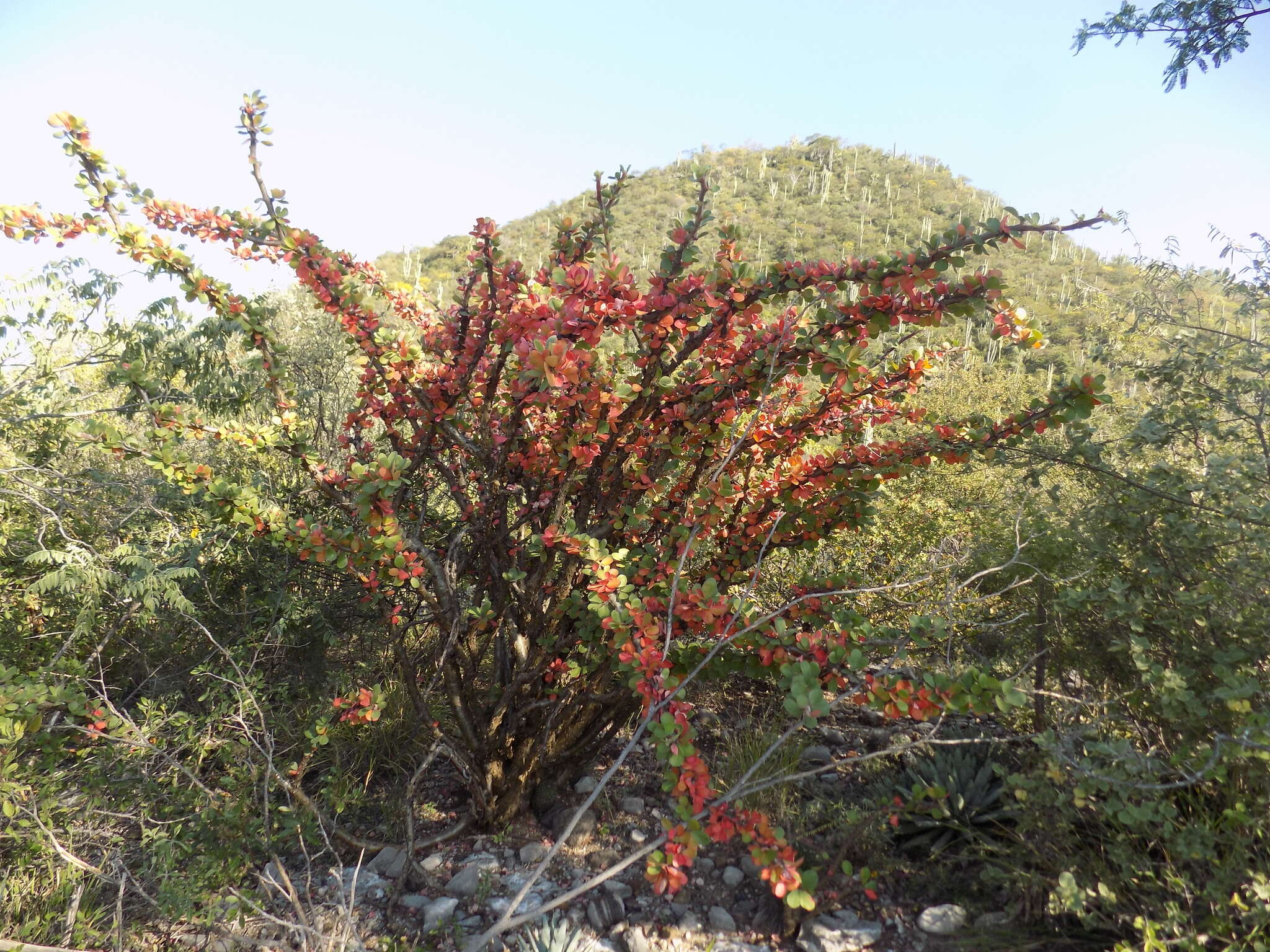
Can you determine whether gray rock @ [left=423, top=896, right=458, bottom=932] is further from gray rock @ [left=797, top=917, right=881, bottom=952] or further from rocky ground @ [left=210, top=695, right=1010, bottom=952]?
gray rock @ [left=797, top=917, right=881, bottom=952]

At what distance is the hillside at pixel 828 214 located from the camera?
27828 millimetres

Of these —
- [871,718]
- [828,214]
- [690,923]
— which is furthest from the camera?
[828,214]

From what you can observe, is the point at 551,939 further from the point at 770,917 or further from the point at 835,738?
the point at 835,738

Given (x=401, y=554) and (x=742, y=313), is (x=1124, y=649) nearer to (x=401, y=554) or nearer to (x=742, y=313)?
(x=742, y=313)

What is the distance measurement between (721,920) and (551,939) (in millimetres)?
664

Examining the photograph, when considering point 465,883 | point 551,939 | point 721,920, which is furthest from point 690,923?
point 465,883

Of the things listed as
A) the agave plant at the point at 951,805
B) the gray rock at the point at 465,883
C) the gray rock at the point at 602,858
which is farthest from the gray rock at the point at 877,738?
the gray rock at the point at 465,883

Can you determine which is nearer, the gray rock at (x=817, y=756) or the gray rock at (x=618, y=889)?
the gray rock at (x=618, y=889)

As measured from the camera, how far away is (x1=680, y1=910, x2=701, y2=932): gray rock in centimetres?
239

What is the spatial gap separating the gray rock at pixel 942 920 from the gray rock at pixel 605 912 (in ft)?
3.37

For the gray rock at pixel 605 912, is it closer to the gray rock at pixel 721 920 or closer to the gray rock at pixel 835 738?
the gray rock at pixel 721 920

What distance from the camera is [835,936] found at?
2273mm

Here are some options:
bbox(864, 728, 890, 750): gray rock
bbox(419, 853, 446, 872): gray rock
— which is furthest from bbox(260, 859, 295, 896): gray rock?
bbox(864, 728, 890, 750): gray rock

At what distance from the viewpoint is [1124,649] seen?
7.72 ft
